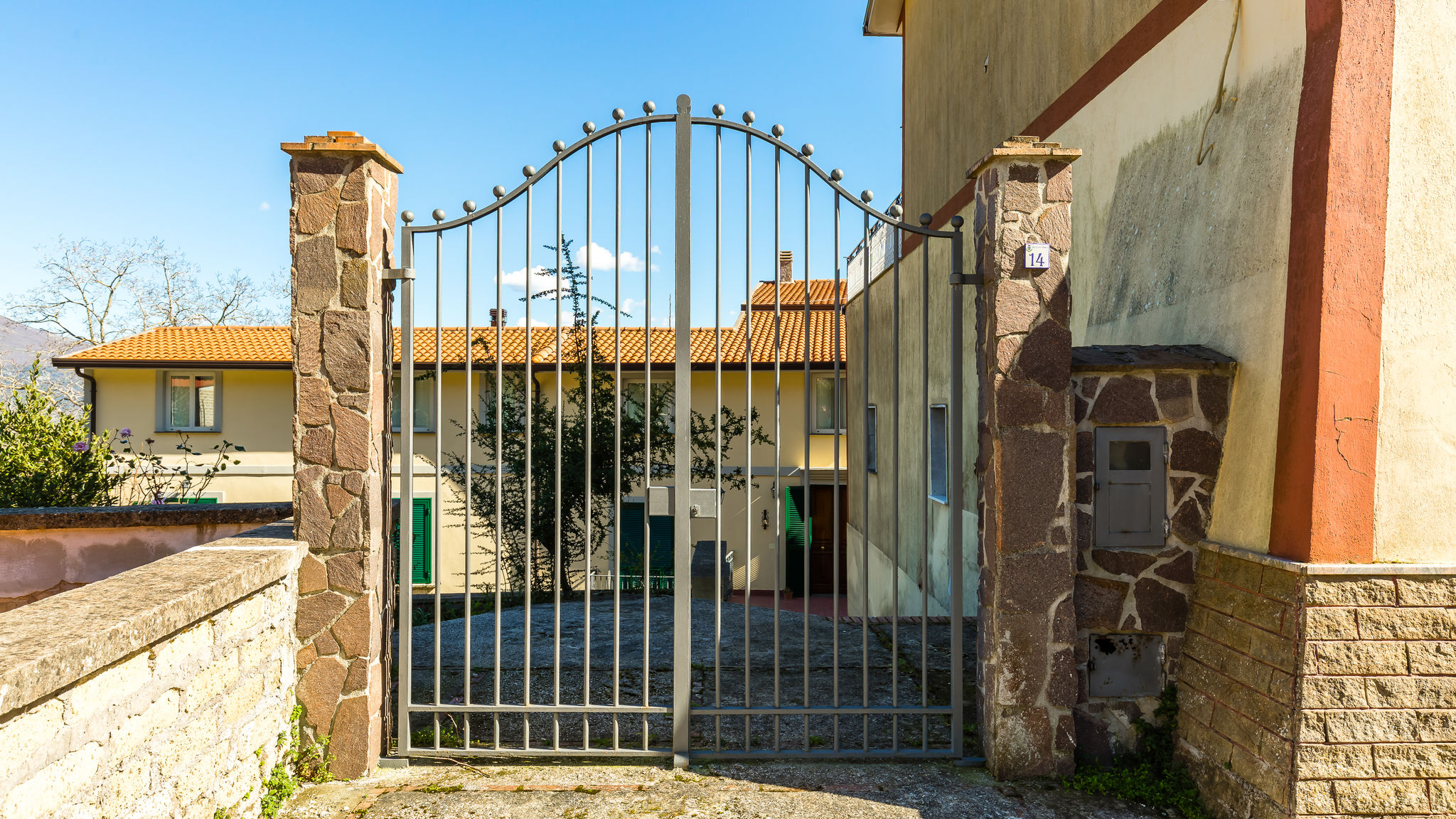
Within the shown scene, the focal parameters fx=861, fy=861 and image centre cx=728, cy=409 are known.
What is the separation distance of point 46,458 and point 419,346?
1047 cm

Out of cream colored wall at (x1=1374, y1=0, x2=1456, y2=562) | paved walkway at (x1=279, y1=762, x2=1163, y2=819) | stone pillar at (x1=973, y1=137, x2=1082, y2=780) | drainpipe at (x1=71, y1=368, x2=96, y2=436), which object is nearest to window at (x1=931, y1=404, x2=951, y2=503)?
stone pillar at (x1=973, y1=137, x2=1082, y2=780)

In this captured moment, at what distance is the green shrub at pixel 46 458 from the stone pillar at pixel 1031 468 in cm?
795

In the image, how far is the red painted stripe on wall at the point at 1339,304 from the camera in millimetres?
3391

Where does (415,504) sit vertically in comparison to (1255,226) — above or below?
below

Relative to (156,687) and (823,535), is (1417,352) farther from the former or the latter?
(823,535)

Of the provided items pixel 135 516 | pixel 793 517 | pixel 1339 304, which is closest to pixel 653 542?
pixel 793 517

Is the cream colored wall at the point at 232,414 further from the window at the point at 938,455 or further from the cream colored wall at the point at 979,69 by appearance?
the window at the point at 938,455

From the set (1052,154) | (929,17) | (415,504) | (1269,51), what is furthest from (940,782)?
(415,504)

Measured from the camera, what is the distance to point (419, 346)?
59.4 feet

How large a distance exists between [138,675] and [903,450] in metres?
8.46

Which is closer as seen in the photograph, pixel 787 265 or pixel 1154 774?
pixel 1154 774

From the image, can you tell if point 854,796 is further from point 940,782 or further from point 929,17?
point 929,17

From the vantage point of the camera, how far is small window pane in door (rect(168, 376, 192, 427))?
58.7 feet

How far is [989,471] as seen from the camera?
400 cm
